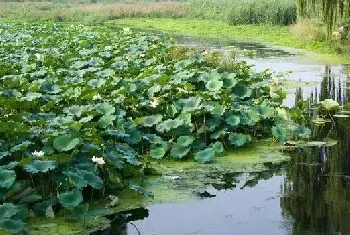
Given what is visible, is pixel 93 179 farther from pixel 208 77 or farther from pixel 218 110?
pixel 208 77

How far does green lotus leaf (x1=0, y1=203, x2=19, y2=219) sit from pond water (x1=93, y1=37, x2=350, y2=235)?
0.61 metres

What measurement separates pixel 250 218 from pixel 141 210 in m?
0.82

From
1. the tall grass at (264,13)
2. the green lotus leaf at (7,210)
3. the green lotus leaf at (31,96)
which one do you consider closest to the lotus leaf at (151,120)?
the green lotus leaf at (31,96)

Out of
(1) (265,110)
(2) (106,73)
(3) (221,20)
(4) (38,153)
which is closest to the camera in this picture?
(4) (38,153)

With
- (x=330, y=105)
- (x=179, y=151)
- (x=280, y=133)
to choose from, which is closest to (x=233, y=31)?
(x=330, y=105)

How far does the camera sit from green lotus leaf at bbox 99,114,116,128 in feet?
17.4

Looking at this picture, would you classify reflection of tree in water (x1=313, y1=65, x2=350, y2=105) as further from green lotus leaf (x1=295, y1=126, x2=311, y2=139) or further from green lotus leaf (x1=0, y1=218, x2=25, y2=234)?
green lotus leaf (x1=0, y1=218, x2=25, y2=234)

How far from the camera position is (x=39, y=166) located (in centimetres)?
407

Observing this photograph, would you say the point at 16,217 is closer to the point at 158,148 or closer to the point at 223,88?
the point at 158,148

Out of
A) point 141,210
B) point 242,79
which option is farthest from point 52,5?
point 141,210

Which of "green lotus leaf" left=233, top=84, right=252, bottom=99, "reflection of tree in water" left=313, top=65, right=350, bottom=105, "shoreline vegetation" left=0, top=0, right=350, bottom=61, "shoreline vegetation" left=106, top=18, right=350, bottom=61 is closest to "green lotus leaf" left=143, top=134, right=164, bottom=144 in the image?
"green lotus leaf" left=233, top=84, right=252, bottom=99

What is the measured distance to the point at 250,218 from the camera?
13.8 ft

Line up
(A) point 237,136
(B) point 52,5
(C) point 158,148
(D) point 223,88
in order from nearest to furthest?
Result: (C) point 158,148
(A) point 237,136
(D) point 223,88
(B) point 52,5

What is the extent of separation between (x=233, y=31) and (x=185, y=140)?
18094 millimetres
